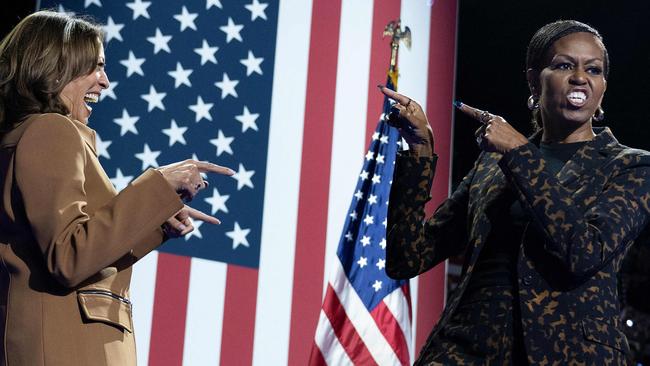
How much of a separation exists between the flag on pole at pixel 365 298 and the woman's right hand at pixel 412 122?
1424 millimetres

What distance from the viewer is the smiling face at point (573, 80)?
1.55m

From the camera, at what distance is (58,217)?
4.46 ft

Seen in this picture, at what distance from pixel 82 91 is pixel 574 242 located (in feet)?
3.10

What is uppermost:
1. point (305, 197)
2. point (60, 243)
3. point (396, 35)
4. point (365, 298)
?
point (396, 35)

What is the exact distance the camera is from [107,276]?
1.48 meters


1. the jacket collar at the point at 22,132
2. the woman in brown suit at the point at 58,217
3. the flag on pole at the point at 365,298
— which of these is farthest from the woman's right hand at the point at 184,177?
the flag on pole at the point at 365,298

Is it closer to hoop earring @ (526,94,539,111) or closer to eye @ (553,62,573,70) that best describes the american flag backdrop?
hoop earring @ (526,94,539,111)

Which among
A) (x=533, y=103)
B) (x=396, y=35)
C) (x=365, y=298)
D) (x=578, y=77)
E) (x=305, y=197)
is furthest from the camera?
(x=396, y=35)

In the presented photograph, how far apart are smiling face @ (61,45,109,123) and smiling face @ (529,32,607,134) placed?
0.87 m

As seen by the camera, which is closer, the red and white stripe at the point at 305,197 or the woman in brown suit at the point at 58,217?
the woman in brown suit at the point at 58,217

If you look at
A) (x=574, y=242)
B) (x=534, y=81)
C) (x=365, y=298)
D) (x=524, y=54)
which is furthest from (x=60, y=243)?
(x=524, y=54)

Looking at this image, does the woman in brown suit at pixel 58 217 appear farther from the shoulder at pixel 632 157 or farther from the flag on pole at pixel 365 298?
the flag on pole at pixel 365 298

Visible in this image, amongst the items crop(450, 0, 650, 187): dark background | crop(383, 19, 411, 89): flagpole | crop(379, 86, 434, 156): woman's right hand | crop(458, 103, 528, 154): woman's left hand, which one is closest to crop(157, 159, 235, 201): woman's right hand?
crop(379, 86, 434, 156): woman's right hand

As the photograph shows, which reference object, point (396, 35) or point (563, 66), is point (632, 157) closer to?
point (563, 66)
